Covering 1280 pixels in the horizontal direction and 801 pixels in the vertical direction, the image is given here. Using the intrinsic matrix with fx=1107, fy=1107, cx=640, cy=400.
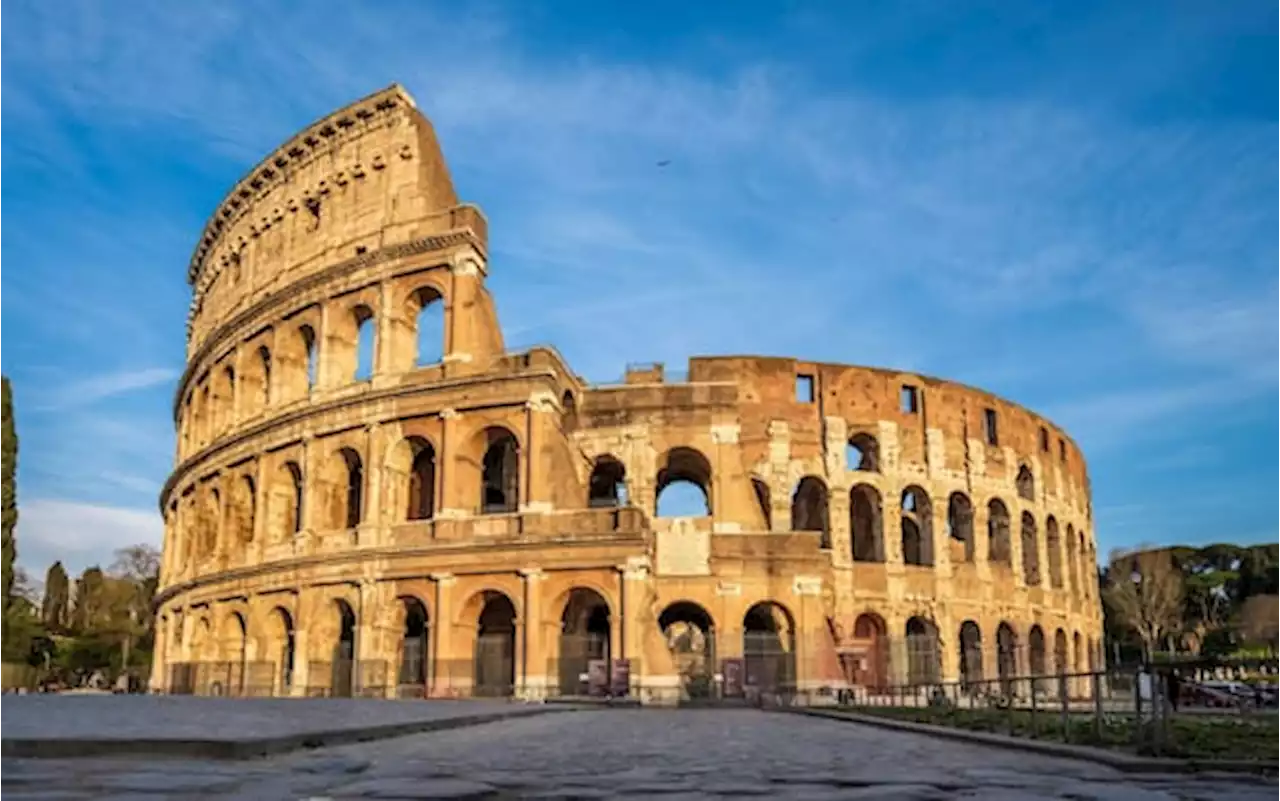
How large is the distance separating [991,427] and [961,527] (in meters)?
3.64

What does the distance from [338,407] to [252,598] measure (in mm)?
6048

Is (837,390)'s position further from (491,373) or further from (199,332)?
(199,332)

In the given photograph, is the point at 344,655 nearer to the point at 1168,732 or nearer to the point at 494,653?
the point at 494,653

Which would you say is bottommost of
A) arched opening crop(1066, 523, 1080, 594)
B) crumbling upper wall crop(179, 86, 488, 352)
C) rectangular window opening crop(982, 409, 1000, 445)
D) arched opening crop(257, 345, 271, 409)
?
arched opening crop(1066, 523, 1080, 594)

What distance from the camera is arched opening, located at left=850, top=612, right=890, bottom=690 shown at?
31000 millimetres

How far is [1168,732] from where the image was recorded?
23.1 feet

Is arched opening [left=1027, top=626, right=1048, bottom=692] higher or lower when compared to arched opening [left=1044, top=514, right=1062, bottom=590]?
lower

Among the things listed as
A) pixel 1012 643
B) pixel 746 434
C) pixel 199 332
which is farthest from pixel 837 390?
pixel 199 332

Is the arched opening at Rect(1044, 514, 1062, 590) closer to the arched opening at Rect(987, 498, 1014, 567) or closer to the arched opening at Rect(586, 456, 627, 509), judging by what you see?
the arched opening at Rect(987, 498, 1014, 567)

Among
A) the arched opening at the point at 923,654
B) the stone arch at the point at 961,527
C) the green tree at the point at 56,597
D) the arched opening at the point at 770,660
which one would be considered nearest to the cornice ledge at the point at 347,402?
the arched opening at the point at 770,660

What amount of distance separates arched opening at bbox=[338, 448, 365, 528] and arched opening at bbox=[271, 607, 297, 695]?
2.98 meters

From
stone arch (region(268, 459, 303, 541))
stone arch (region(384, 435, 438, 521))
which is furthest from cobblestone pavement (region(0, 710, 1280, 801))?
stone arch (region(268, 459, 303, 541))

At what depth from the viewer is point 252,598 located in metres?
30.7

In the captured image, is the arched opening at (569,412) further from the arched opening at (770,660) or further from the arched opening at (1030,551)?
the arched opening at (1030,551)
